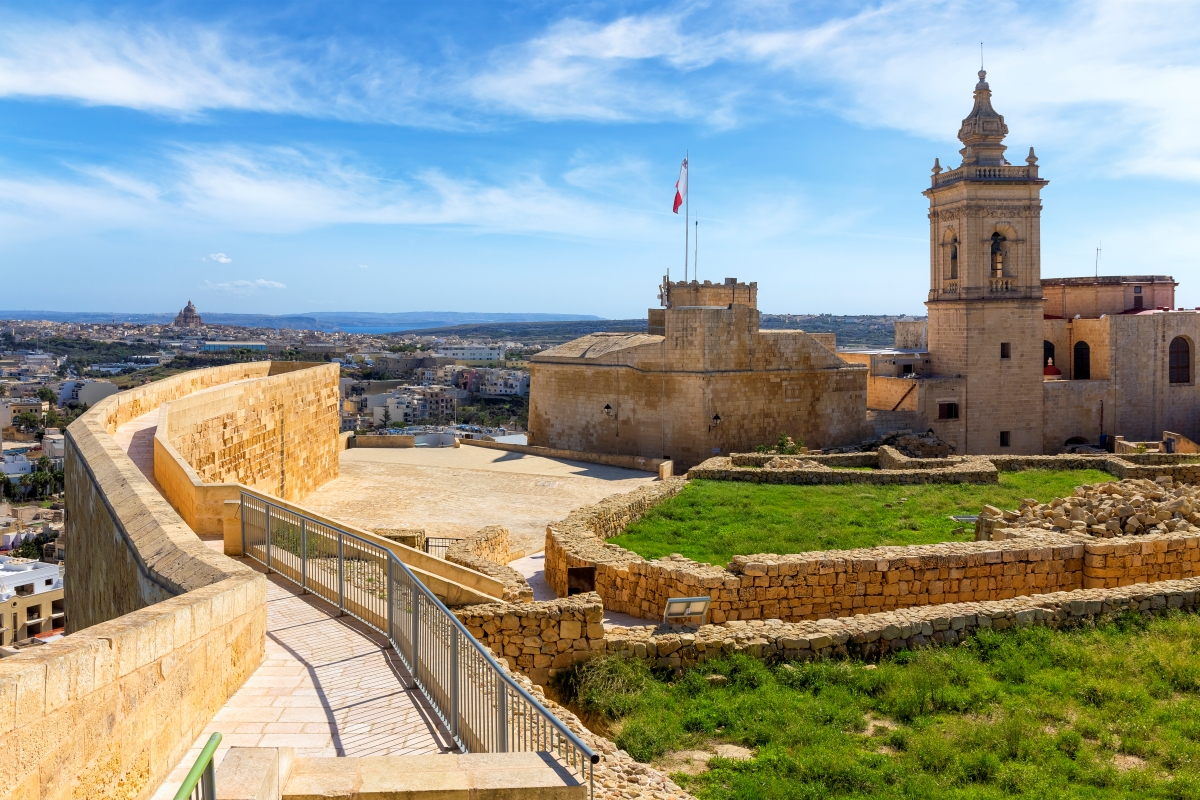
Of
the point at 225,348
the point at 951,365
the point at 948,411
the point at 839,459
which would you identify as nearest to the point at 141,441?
the point at 839,459

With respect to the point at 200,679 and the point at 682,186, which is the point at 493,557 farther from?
the point at 682,186

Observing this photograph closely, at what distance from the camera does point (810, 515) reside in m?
13.3

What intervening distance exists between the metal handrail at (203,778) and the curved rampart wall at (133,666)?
0.53m

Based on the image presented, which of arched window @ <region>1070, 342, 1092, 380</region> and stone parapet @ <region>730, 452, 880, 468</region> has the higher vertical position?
arched window @ <region>1070, 342, 1092, 380</region>

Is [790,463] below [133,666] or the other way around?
below

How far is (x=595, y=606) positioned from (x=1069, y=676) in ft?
12.6

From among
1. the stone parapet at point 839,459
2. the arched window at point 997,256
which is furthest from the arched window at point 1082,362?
the stone parapet at point 839,459

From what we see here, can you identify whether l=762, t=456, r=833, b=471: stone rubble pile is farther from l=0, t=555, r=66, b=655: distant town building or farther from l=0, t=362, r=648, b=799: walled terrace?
l=0, t=555, r=66, b=655: distant town building

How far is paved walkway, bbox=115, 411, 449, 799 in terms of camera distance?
4.66 metres

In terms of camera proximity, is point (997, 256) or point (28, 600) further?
point (997, 256)

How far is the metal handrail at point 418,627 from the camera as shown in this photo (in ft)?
14.5

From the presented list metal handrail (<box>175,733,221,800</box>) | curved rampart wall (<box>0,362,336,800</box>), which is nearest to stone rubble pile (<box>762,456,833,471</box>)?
curved rampart wall (<box>0,362,336,800</box>)

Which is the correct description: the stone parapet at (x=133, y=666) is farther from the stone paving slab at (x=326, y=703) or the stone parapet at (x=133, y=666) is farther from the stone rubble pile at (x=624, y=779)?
the stone rubble pile at (x=624, y=779)

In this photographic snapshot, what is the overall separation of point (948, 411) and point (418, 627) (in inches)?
1087
